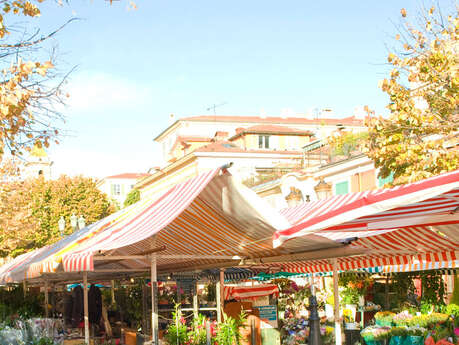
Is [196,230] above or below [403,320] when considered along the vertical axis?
above

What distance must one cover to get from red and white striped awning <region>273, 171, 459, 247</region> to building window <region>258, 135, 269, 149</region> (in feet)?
187

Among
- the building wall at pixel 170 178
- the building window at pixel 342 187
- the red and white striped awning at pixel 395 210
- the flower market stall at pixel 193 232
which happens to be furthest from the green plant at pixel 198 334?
the building wall at pixel 170 178

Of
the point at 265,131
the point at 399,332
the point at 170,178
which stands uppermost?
the point at 265,131

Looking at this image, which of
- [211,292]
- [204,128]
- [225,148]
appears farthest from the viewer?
[204,128]

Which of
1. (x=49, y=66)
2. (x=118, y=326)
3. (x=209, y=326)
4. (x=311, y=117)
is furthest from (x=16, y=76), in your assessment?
(x=311, y=117)

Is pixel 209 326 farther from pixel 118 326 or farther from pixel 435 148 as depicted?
pixel 118 326

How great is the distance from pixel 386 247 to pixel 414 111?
6.60 m

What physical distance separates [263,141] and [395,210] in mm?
58112

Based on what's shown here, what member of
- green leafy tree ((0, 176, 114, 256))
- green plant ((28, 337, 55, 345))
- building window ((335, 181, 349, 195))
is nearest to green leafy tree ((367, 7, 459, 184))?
green plant ((28, 337, 55, 345))

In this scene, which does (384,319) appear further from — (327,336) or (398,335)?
(398,335)

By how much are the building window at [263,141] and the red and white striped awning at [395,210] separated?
56992 mm

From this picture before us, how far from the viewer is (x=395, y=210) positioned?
187 inches

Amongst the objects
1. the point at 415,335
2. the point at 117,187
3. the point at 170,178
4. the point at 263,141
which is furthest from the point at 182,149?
the point at 415,335

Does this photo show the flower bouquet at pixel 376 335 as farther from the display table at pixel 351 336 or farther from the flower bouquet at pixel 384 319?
the display table at pixel 351 336
